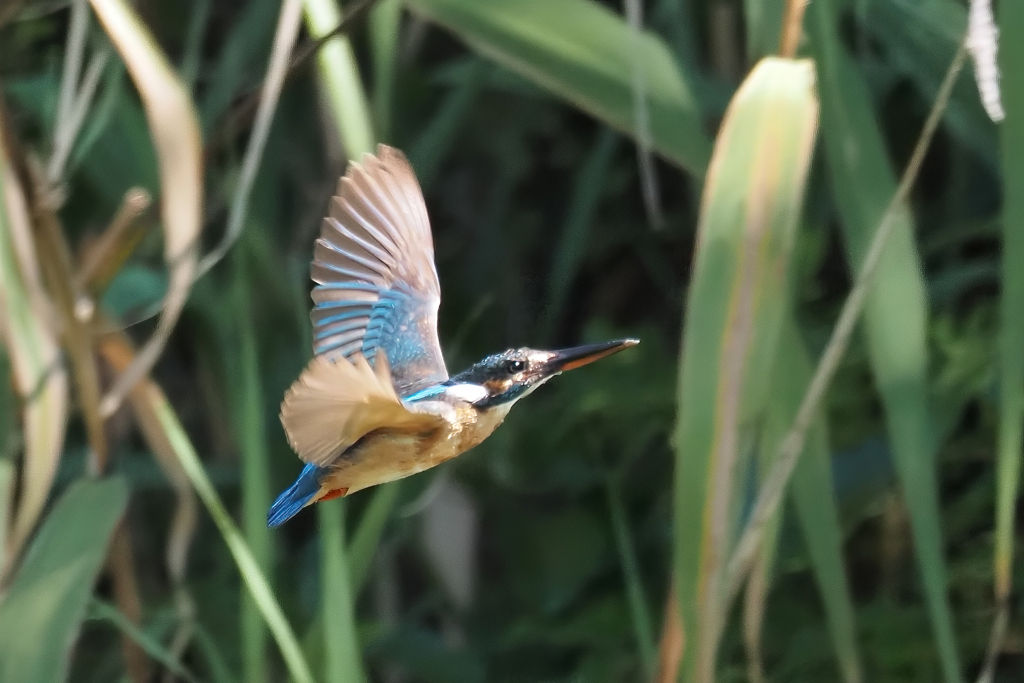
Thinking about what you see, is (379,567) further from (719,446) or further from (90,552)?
(719,446)

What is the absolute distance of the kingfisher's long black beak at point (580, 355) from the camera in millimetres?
345

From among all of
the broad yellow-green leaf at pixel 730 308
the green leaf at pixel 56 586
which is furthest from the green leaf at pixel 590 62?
the green leaf at pixel 56 586

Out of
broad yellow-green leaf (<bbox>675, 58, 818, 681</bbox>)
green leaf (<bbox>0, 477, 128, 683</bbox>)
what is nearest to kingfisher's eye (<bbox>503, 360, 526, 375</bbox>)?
broad yellow-green leaf (<bbox>675, 58, 818, 681</bbox>)

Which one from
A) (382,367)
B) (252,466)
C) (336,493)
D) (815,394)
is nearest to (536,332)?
(252,466)

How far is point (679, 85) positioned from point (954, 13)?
214 mm

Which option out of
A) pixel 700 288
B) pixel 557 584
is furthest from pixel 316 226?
pixel 700 288

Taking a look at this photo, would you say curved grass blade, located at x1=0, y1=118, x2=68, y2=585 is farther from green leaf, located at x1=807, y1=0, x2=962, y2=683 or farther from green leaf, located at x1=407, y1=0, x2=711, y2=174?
green leaf, located at x1=807, y1=0, x2=962, y2=683

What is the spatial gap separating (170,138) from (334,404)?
15.9 inches

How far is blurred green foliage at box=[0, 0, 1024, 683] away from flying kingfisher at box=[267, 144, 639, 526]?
0.18 meters

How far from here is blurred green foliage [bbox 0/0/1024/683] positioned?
876 millimetres

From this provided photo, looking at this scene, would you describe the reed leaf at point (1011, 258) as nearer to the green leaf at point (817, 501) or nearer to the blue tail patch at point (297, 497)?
the green leaf at point (817, 501)

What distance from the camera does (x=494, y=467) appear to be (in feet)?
3.35

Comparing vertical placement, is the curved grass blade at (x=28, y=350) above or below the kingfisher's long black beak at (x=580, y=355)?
above

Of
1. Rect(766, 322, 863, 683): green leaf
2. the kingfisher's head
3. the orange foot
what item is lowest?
Rect(766, 322, 863, 683): green leaf
